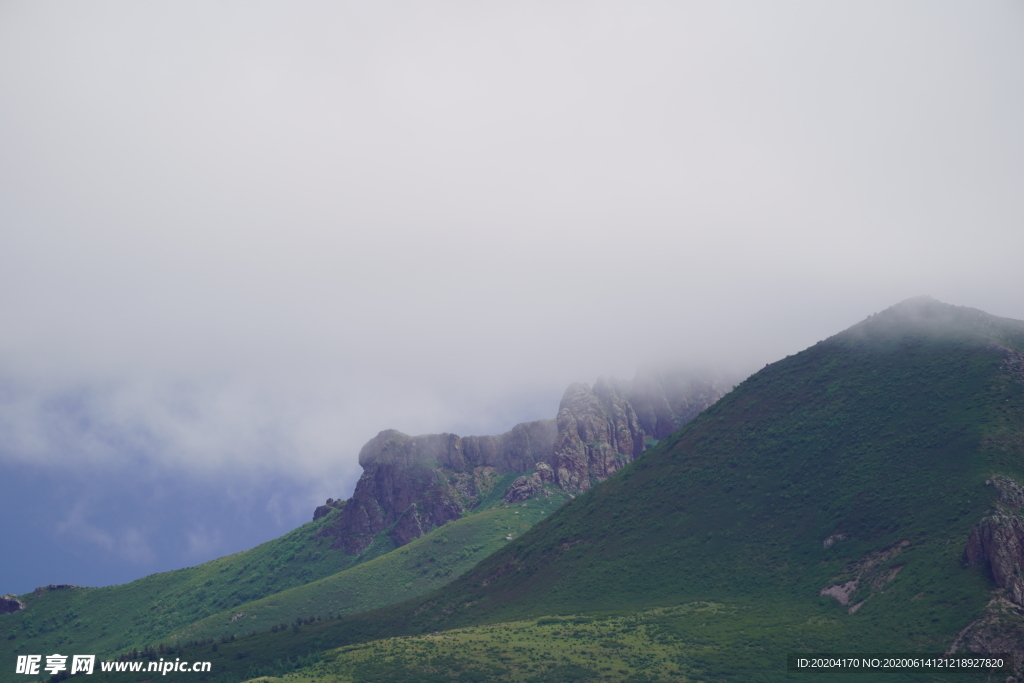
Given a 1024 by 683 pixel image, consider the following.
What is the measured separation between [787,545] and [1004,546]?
115 ft

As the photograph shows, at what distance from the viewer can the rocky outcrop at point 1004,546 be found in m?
88.1

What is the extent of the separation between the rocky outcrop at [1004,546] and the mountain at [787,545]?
0.75 feet

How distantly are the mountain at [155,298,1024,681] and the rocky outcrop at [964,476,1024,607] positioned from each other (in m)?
0.23

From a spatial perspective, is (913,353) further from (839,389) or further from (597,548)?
(597,548)

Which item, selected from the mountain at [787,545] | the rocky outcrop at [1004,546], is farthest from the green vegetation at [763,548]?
the rocky outcrop at [1004,546]

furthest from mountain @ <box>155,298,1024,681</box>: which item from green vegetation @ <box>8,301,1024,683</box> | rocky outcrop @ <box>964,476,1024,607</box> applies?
green vegetation @ <box>8,301,1024,683</box>

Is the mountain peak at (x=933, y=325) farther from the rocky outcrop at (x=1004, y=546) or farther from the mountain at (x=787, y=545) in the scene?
the rocky outcrop at (x=1004, y=546)

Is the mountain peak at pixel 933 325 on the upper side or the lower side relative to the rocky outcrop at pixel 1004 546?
upper

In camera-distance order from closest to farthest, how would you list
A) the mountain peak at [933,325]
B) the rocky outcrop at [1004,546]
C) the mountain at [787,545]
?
the rocky outcrop at [1004,546], the mountain at [787,545], the mountain peak at [933,325]

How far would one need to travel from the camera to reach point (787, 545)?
12056 centimetres

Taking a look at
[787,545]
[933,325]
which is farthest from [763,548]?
[933,325]

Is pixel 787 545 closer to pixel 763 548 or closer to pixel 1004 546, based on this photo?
pixel 763 548

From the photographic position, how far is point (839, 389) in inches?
5896

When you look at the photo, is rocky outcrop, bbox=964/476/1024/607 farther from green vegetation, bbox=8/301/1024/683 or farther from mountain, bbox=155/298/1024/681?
green vegetation, bbox=8/301/1024/683
